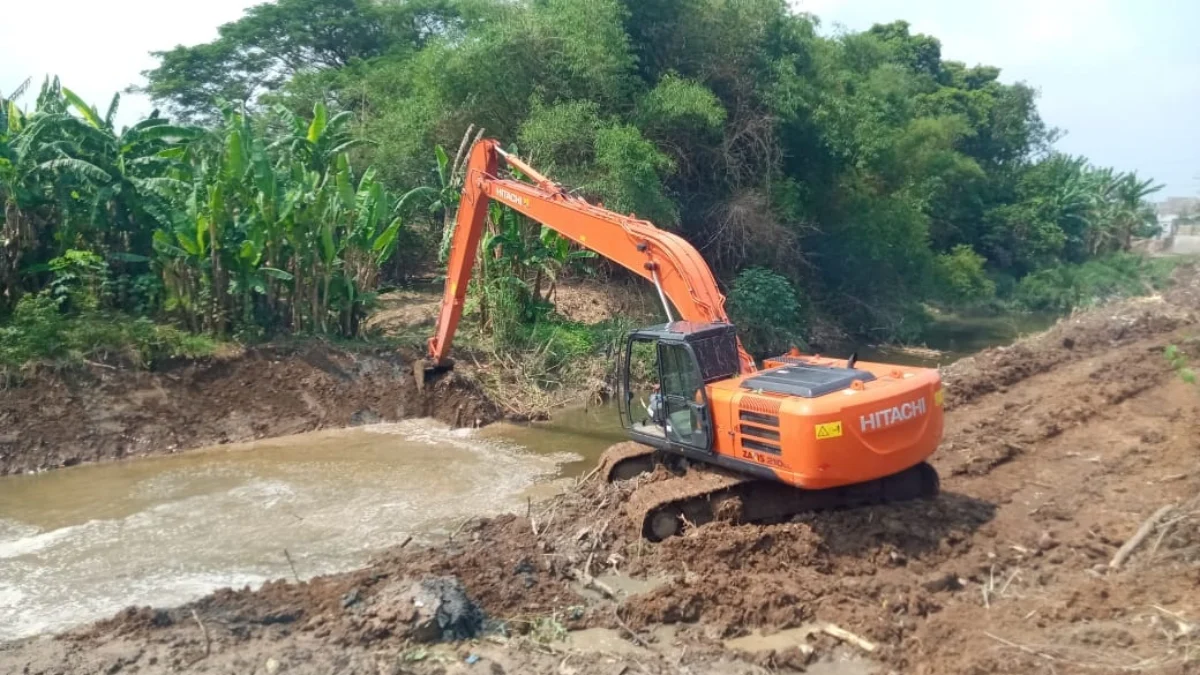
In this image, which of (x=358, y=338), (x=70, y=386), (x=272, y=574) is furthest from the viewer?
(x=358, y=338)

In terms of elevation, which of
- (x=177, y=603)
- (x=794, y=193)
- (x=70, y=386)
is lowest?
(x=177, y=603)

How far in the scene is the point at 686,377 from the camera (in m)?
8.47

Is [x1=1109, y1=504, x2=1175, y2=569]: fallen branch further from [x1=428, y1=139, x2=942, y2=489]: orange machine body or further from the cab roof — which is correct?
the cab roof

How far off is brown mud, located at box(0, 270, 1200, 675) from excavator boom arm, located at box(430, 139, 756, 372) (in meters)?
1.87

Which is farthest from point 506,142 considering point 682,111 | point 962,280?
point 962,280

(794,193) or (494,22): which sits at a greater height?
(494,22)

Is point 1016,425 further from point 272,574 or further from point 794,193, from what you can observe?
point 794,193

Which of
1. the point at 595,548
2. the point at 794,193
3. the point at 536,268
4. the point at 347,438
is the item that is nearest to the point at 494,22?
the point at 536,268

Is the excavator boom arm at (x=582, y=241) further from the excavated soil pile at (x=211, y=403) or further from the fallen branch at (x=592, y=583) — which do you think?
the fallen branch at (x=592, y=583)

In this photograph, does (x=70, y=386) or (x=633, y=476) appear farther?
(x=70, y=386)

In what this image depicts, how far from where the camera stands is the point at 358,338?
617 inches

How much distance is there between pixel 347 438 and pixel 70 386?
342cm

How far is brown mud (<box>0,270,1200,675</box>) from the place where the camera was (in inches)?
244

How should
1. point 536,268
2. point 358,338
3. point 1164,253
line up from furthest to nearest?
point 1164,253 < point 536,268 < point 358,338
